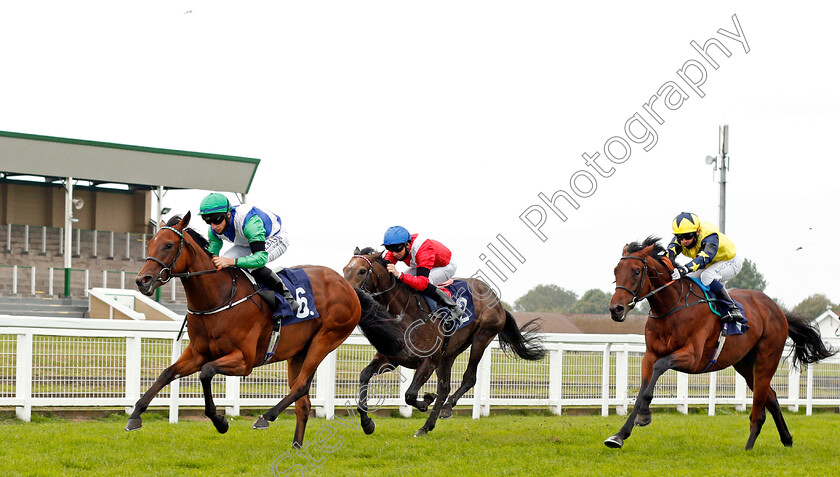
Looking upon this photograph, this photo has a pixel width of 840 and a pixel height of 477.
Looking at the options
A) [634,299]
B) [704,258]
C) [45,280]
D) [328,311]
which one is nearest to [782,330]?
[704,258]

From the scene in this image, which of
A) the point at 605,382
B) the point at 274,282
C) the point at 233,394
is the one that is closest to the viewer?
the point at 274,282

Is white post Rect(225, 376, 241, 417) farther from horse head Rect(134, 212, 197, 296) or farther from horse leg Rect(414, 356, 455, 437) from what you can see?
horse head Rect(134, 212, 197, 296)

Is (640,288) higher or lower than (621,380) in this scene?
higher

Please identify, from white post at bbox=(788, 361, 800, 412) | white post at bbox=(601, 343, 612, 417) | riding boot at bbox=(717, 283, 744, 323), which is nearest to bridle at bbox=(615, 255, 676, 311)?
riding boot at bbox=(717, 283, 744, 323)

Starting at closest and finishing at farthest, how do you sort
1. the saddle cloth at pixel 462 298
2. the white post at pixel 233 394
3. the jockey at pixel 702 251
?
the jockey at pixel 702 251 < the saddle cloth at pixel 462 298 < the white post at pixel 233 394

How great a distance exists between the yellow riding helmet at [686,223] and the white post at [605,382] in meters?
3.93

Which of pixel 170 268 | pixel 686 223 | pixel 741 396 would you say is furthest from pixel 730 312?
pixel 741 396

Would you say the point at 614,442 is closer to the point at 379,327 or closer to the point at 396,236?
the point at 379,327

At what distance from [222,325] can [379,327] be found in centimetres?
157

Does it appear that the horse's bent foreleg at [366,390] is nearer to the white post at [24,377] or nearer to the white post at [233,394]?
the white post at [233,394]

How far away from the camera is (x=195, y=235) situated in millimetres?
5879

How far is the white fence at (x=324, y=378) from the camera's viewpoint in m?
7.70

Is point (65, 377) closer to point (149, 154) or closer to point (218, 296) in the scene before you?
point (218, 296)

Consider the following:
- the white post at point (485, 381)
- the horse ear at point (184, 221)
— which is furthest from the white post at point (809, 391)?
the horse ear at point (184, 221)
